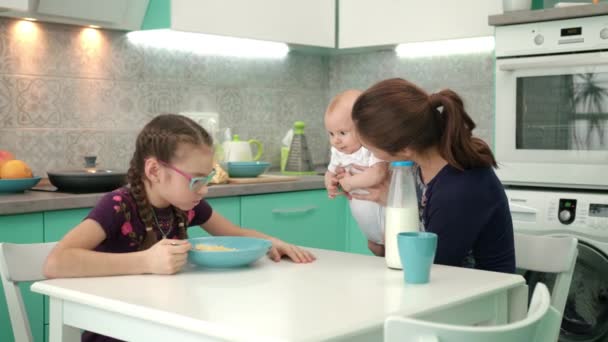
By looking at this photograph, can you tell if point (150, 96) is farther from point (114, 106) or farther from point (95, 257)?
point (95, 257)

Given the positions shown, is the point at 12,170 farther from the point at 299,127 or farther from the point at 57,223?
the point at 299,127

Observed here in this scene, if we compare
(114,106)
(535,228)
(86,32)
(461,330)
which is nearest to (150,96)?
(114,106)

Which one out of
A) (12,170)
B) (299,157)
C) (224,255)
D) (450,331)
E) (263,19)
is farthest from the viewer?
(299,157)

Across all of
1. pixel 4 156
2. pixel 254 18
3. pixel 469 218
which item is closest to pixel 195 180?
pixel 469 218

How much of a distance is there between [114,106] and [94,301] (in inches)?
84.3

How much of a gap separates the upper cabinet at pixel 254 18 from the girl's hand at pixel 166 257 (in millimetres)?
1812

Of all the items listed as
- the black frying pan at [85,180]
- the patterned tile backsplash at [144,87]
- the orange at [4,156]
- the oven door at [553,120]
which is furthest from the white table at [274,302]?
the patterned tile backsplash at [144,87]

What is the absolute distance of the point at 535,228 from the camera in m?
3.12

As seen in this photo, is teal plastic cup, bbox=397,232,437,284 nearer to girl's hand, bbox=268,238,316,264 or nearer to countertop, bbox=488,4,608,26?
girl's hand, bbox=268,238,316,264

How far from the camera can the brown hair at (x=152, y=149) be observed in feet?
6.32

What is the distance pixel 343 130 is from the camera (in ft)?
8.42

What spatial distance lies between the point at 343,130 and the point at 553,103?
1.05 meters

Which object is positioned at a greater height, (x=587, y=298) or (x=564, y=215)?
(x=564, y=215)

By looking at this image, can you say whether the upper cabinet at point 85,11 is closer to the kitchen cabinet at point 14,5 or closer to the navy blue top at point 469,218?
the kitchen cabinet at point 14,5
